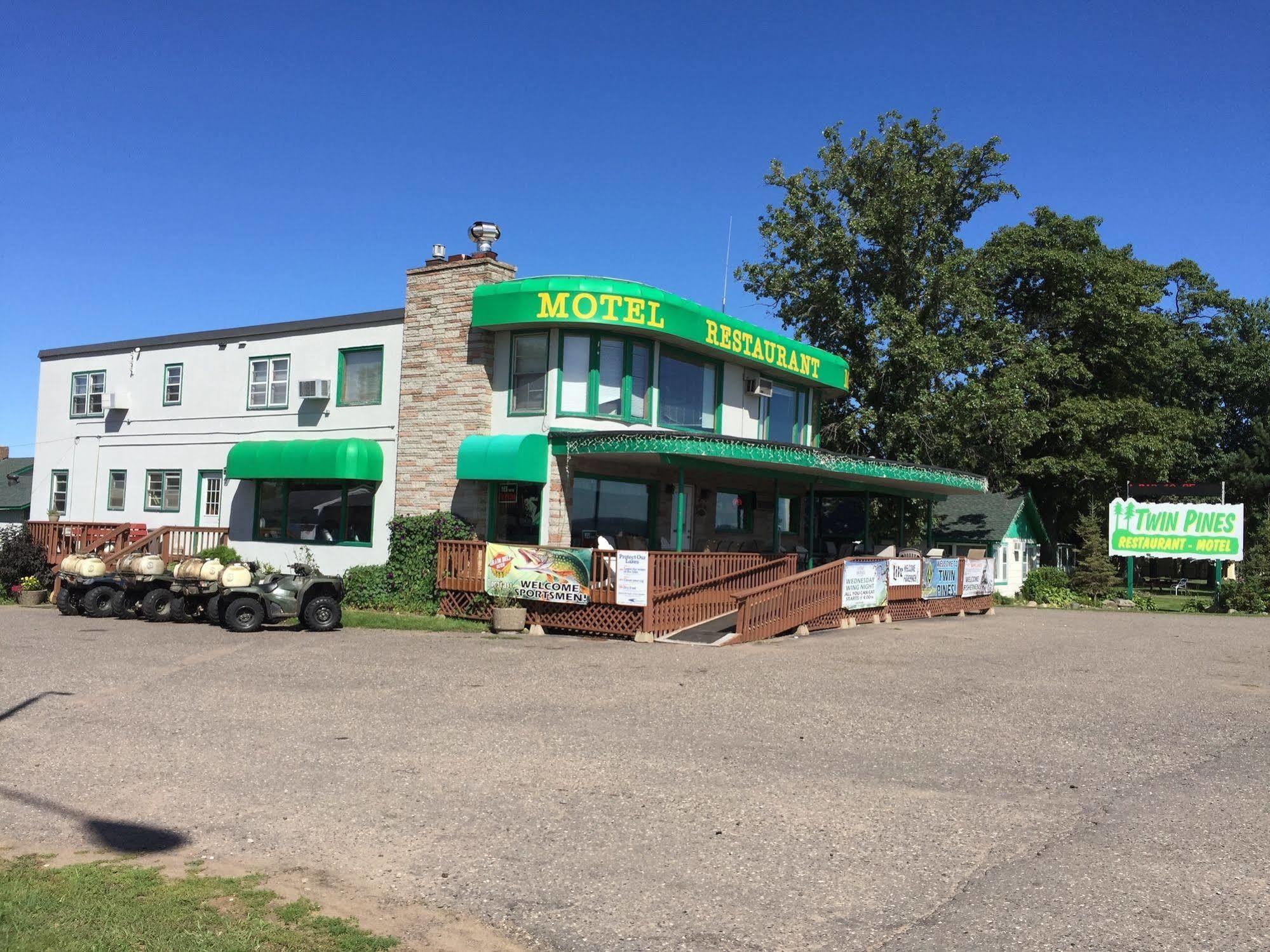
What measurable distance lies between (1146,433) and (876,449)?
13.7m

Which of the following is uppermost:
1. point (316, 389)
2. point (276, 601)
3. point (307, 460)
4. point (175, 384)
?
point (175, 384)

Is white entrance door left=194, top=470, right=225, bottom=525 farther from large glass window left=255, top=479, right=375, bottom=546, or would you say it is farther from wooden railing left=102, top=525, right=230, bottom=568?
large glass window left=255, top=479, right=375, bottom=546

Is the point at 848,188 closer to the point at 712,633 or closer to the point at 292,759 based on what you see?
the point at 712,633

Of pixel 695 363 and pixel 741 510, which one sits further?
pixel 741 510

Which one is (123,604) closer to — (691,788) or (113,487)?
(113,487)

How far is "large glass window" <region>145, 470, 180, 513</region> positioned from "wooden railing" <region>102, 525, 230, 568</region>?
3.00ft

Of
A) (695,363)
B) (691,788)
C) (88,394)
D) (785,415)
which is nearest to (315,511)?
(695,363)

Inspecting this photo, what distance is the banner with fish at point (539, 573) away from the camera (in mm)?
18453

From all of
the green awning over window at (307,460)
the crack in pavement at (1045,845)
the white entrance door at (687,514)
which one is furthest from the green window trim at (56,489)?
the crack in pavement at (1045,845)

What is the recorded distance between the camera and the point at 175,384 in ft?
88.3

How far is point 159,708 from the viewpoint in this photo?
1078cm

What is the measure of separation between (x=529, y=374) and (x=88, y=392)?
14.6 m

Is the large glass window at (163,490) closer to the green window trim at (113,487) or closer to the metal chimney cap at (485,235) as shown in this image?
the green window trim at (113,487)

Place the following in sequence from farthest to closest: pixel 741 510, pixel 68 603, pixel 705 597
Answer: pixel 741 510
pixel 68 603
pixel 705 597
